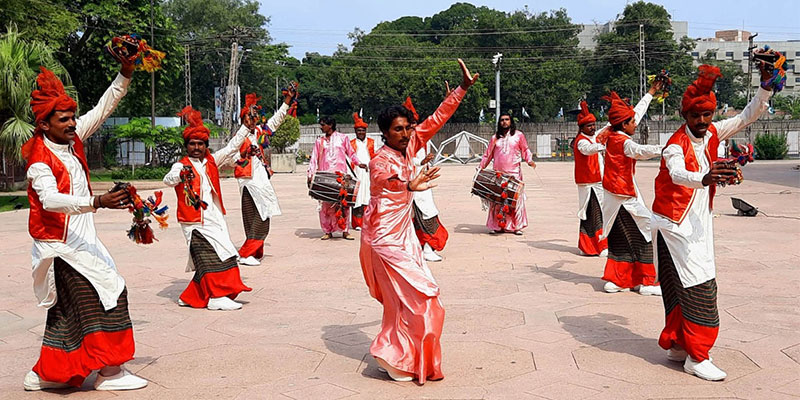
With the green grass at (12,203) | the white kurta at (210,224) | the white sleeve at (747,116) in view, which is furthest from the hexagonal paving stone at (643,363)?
the green grass at (12,203)

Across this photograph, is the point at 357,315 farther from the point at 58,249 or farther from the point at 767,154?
the point at 767,154

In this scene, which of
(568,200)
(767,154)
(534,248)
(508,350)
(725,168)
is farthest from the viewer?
(767,154)

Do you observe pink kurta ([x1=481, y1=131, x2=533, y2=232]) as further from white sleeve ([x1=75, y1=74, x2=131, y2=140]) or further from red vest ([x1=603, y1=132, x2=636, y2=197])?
white sleeve ([x1=75, y1=74, x2=131, y2=140])

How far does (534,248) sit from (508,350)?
544cm

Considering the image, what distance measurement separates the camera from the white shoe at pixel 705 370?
5.10 m

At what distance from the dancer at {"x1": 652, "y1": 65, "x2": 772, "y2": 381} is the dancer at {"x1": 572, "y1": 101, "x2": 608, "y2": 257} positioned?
462cm

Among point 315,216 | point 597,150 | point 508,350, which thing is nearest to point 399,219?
point 508,350

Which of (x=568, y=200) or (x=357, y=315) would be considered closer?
(x=357, y=315)

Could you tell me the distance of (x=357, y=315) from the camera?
7262 mm

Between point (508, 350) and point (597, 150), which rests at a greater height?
point (597, 150)

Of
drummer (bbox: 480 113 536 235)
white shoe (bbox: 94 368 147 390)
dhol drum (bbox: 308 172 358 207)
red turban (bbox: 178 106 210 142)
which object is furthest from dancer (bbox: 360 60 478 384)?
drummer (bbox: 480 113 536 235)

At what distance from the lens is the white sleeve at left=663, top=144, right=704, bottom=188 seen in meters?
5.04

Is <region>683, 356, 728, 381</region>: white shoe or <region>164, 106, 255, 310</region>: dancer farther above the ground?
<region>164, 106, 255, 310</region>: dancer

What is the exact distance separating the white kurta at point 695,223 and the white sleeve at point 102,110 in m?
3.82
